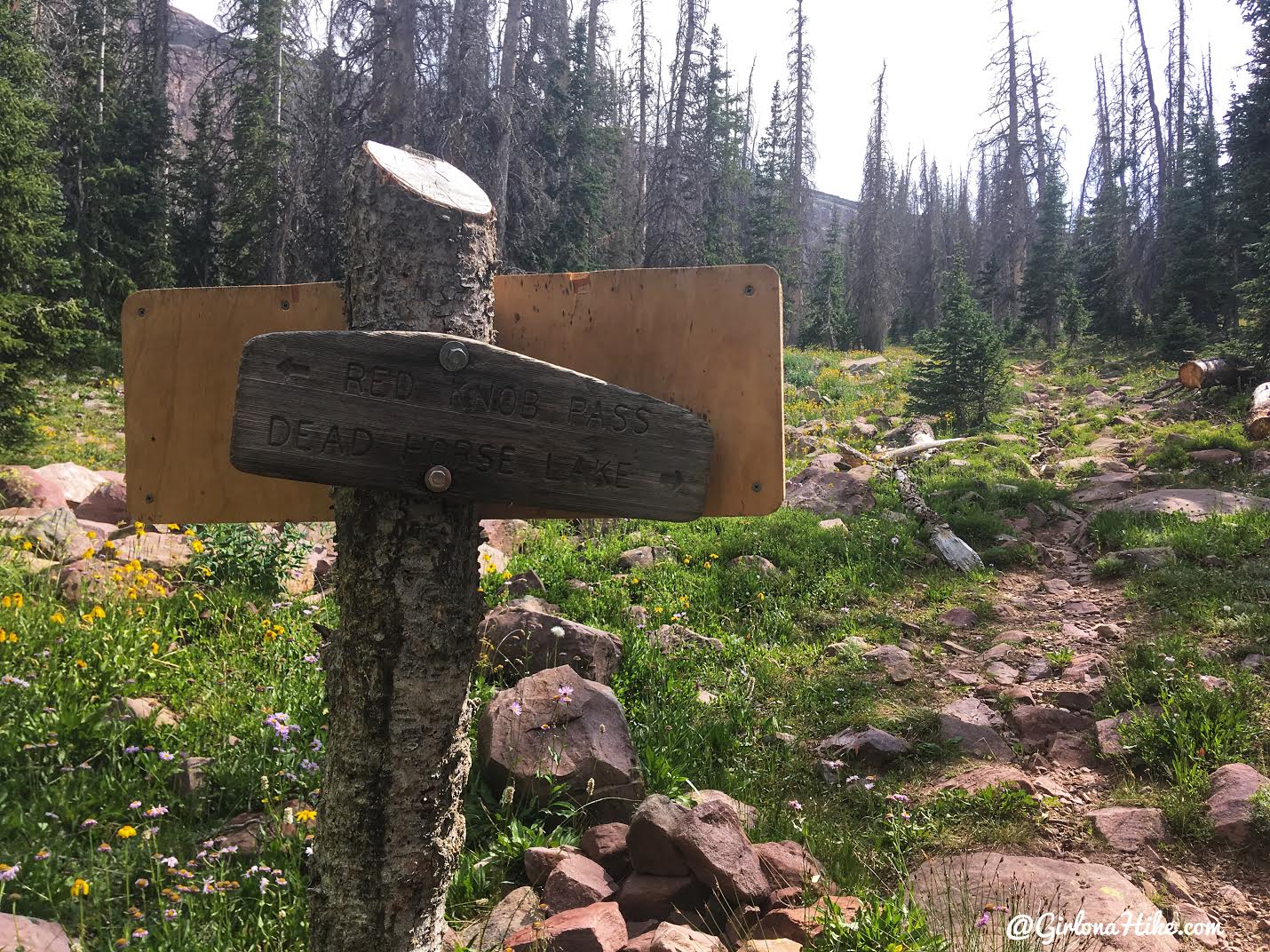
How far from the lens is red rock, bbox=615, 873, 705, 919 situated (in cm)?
275

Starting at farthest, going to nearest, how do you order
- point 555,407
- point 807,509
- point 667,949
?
point 807,509 → point 667,949 → point 555,407

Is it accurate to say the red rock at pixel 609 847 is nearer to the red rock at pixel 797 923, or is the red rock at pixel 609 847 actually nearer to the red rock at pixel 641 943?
the red rock at pixel 641 943

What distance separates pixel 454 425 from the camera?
155 cm

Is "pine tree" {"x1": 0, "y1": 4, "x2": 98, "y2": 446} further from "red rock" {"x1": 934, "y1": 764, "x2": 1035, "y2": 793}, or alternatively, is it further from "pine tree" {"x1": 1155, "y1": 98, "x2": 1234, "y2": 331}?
"pine tree" {"x1": 1155, "y1": 98, "x2": 1234, "y2": 331}

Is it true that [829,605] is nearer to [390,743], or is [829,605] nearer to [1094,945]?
[1094,945]

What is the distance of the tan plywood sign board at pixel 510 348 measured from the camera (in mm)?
1748

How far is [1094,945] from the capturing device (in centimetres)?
252

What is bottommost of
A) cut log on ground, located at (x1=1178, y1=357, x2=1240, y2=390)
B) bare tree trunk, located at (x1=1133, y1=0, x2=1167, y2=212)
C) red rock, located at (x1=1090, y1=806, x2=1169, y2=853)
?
red rock, located at (x1=1090, y1=806, x2=1169, y2=853)

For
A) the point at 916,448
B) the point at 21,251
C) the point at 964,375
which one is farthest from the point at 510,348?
the point at 964,375

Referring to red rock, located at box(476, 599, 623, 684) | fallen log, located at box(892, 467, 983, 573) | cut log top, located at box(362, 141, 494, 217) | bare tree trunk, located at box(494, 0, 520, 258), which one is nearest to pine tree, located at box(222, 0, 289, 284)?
bare tree trunk, located at box(494, 0, 520, 258)

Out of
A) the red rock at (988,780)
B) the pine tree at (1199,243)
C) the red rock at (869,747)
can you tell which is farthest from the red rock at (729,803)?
the pine tree at (1199,243)

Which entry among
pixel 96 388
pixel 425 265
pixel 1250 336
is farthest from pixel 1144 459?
pixel 96 388

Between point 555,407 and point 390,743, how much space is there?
0.86 m

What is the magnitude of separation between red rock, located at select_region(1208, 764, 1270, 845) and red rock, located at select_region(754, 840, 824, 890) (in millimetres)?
1936
